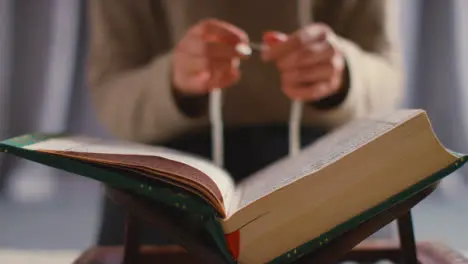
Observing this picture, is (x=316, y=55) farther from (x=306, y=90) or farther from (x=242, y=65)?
(x=242, y=65)

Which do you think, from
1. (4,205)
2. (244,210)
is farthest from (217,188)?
(4,205)

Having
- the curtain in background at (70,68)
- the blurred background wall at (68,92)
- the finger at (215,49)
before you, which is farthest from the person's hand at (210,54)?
the curtain in background at (70,68)

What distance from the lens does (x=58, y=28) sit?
64.1 inches

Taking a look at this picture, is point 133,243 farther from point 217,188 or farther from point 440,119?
point 440,119

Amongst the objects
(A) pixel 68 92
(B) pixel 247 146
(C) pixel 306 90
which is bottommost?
(A) pixel 68 92

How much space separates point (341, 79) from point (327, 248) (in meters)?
0.37

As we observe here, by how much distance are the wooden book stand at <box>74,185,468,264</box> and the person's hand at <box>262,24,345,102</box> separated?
0.54ft

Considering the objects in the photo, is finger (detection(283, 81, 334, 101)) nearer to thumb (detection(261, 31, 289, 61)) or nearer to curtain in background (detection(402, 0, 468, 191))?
thumb (detection(261, 31, 289, 61))

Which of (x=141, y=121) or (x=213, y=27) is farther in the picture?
(x=141, y=121)

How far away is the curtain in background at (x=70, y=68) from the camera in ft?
5.00

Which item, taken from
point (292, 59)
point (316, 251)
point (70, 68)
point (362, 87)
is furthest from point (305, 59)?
point (70, 68)

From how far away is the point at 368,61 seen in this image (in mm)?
686

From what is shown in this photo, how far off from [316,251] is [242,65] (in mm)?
467

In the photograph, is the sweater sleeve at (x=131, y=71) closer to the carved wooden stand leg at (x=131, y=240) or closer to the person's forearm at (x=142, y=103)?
the person's forearm at (x=142, y=103)
